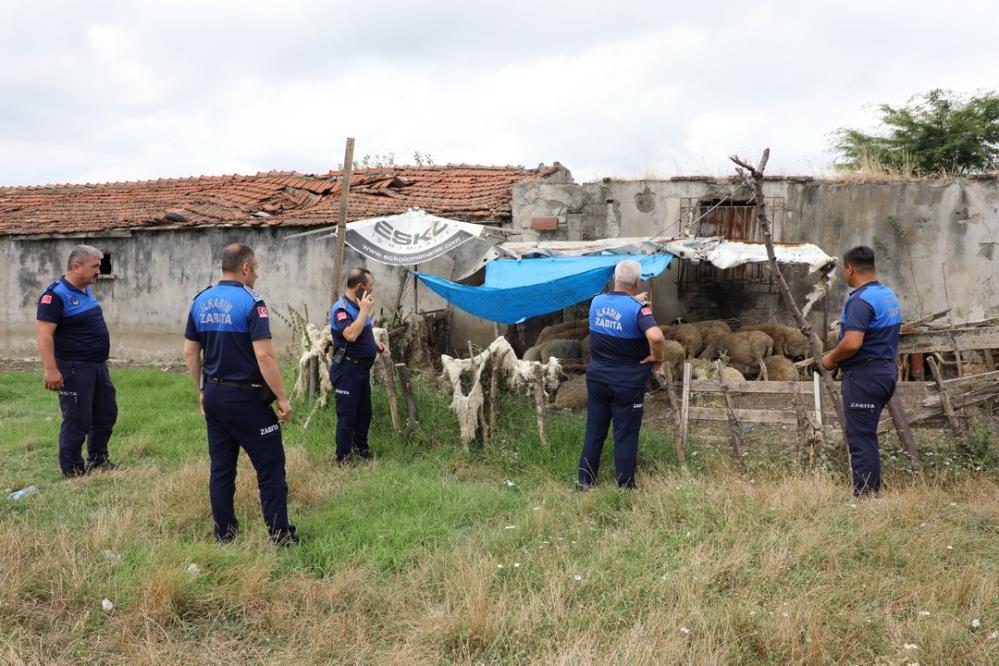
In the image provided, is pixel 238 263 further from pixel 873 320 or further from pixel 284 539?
pixel 873 320

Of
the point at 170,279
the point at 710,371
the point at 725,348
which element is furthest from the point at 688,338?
the point at 170,279

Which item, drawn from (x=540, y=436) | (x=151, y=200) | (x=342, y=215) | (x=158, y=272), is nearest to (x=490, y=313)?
(x=342, y=215)

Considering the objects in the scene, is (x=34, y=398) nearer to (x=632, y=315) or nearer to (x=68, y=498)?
(x=68, y=498)

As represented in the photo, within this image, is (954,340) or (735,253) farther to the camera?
(735,253)

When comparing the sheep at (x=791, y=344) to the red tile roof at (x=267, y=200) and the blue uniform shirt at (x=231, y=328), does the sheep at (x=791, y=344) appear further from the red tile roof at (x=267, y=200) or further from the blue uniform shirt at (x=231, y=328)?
the blue uniform shirt at (x=231, y=328)

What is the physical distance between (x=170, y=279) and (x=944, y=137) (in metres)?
19.2

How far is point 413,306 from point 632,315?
706 centimetres

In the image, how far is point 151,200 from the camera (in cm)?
1459

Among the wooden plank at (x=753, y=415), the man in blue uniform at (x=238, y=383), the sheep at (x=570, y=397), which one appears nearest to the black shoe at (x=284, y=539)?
the man in blue uniform at (x=238, y=383)

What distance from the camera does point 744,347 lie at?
9.62 m

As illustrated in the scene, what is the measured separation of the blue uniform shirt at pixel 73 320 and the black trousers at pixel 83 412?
0.28 feet

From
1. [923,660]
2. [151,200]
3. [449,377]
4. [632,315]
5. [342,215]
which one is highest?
[151,200]

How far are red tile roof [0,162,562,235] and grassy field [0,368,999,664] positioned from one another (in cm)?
732

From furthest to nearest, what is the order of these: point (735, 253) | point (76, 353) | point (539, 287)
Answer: point (735, 253) < point (539, 287) < point (76, 353)
